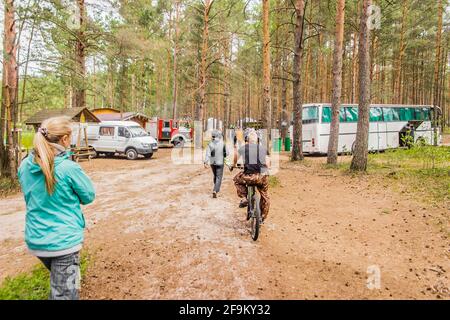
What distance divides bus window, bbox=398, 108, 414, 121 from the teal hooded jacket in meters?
23.3

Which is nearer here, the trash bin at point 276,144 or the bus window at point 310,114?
the bus window at point 310,114

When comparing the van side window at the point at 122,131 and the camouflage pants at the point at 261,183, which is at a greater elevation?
the van side window at the point at 122,131

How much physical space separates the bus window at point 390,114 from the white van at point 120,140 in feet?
50.0

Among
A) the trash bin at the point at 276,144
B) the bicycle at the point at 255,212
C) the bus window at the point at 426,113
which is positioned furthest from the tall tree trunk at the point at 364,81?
the bus window at the point at 426,113

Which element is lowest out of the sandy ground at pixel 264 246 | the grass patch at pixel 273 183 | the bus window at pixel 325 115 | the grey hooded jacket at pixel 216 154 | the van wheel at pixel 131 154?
the sandy ground at pixel 264 246

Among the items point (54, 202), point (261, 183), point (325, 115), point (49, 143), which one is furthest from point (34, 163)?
point (325, 115)

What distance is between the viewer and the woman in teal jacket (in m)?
2.57

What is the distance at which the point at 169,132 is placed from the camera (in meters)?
29.4

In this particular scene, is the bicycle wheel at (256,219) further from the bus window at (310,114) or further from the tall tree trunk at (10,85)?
the bus window at (310,114)

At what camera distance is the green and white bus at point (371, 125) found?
64.8ft

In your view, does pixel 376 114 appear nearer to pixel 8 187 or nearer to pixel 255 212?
pixel 255 212

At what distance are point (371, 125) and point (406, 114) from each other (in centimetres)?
343
